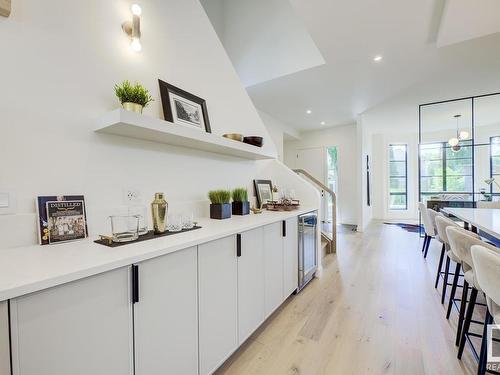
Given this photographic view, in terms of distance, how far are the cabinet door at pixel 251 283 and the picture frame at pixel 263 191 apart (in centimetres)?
104

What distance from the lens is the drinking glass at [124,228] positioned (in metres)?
1.20

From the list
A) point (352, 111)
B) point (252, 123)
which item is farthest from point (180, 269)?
point (352, 111)

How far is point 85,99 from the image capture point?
1330mm

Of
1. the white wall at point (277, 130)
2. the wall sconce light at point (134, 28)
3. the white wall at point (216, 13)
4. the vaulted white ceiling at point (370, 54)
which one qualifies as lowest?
the wall sconce light at point (134, 28)

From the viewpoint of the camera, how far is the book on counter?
3.73 ft

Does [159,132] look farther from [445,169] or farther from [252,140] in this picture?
[445,169]

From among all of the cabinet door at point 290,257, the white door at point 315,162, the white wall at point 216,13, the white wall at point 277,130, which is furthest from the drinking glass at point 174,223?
the white door at point 315,162

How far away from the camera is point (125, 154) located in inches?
60.1

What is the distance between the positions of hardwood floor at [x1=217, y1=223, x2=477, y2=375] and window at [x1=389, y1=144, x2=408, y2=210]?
19.1 ft

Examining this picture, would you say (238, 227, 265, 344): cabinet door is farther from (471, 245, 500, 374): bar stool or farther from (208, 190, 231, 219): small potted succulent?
(471, 245, 500, 374): bar stool

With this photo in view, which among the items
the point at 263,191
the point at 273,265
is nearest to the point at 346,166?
the point at 263,191

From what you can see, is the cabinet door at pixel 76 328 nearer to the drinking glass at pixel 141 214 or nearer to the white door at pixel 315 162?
the drinking glass at pixel 141 214

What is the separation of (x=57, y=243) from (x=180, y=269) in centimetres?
61

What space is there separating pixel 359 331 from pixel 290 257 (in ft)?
2.66
